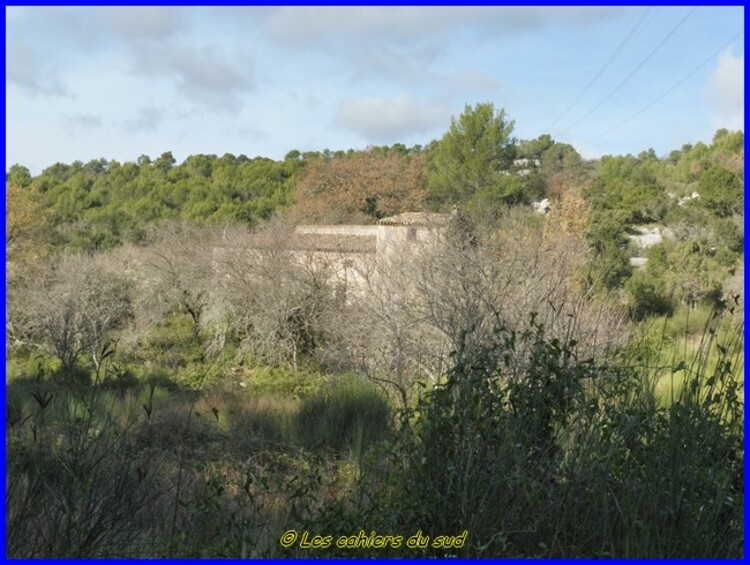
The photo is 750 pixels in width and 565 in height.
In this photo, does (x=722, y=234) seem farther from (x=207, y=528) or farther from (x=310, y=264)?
(x=207, y=528)

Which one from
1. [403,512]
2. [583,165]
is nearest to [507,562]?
[403,512]

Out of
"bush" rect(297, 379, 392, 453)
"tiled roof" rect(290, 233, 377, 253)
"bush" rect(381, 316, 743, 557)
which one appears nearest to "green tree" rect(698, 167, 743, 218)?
"tiled roof" rect(290, 233, 377, 253)

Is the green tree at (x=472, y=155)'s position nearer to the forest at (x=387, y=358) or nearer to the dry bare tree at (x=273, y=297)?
the forest at (x=387, y=358)

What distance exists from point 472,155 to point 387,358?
8.27 metres

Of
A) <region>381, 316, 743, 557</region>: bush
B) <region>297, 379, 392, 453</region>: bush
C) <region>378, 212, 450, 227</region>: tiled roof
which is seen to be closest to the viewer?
<region>381, 316, 743, 557</region>: bush

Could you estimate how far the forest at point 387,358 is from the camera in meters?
2.10

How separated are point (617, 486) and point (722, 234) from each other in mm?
13074

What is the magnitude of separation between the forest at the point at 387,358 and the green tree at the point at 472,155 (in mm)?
67

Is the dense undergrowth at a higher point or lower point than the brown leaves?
lower

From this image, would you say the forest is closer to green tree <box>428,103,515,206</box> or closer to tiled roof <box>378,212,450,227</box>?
green tree <box>428,103,515,206</box>

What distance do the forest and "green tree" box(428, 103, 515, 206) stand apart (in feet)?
0.22

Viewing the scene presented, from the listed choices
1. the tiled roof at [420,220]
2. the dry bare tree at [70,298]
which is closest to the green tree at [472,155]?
the tiled roof at [420,220]

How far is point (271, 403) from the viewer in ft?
27.2

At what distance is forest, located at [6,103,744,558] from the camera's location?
82.7 inches
